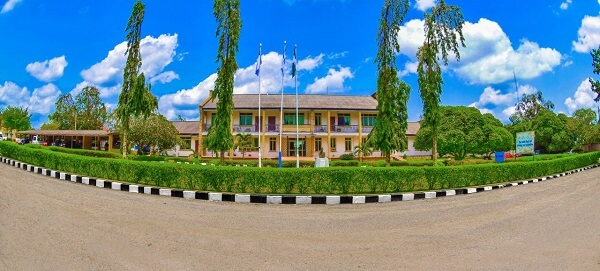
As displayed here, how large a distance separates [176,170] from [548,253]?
9799 mm

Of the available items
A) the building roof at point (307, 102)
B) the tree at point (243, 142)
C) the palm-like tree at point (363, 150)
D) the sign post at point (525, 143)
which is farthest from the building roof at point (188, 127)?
the sign post at point (525, 143)

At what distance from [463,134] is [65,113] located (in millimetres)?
62137

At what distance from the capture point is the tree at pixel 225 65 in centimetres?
2219

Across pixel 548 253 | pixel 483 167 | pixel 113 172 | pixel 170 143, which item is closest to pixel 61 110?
pixel 170 143

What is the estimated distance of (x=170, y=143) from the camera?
32.4 metres

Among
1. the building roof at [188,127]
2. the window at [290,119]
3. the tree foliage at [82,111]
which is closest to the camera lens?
the window at [290,119]

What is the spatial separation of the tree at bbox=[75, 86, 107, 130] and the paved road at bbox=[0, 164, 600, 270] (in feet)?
Result: 202

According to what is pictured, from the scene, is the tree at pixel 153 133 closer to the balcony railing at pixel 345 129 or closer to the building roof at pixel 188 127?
the building roof at pixel 188 127

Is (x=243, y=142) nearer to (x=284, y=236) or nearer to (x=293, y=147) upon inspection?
(x=293, y=147)

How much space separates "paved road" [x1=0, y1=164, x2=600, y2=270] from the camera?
489cm

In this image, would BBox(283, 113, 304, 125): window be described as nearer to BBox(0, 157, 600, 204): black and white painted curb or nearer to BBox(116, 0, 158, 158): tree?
BBox(116, 0, 158, 158): tree

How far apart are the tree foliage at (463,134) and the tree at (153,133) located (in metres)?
21.8

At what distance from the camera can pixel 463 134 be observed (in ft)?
113

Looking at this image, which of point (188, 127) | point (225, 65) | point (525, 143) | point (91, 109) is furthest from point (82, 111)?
point (525, 143)
